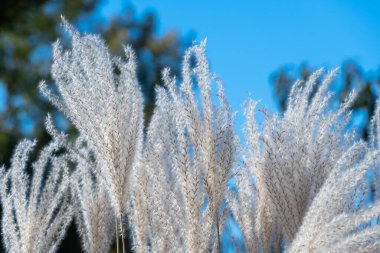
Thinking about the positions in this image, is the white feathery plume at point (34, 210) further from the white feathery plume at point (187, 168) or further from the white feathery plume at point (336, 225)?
the white feathery plume at point (336, 225)

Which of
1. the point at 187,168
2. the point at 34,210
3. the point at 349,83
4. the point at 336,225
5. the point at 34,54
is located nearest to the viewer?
the point at 336,225

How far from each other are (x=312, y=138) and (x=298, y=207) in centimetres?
32

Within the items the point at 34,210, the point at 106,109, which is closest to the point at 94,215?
the point at 34,210

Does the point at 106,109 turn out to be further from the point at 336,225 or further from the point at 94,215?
the point at 336,225

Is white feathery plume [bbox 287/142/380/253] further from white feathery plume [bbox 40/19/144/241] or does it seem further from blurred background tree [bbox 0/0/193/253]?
blurred background tree [bbox 0/0/193/253]

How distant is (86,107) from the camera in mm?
2168

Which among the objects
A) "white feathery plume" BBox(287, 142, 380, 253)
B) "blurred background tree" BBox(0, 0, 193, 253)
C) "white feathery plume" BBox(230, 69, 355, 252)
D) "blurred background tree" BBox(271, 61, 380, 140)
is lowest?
"white feathery plume" BBox(287, 142, 380, 253)

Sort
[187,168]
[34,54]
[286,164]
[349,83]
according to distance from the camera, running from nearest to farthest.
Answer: [187,168] < [286,164] < [349,83] < [34,54]

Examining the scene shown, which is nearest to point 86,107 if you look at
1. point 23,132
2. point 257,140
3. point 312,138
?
point 257,140

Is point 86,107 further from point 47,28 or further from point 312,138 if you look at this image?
point 47,28

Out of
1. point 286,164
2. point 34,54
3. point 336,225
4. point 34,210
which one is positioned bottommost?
point 336,225

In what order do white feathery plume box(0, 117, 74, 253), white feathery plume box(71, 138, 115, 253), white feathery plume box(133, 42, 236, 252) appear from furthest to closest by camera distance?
white feathery plume box(0, 117, 74, 253) < white feathery plume box(71, 138, 115, 253) < white feathery plume box(133, 42, 236, 252)

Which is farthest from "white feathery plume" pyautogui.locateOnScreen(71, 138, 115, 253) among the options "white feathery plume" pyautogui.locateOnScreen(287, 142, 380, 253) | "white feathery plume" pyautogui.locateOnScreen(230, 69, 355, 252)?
"white feathery plume" pyautogui.locateOnScreen(287, 142, 380, 253)

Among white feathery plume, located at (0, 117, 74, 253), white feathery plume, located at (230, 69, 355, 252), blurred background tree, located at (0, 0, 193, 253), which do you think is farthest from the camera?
blurred background tree, located at (0, 0, 193, 253)
